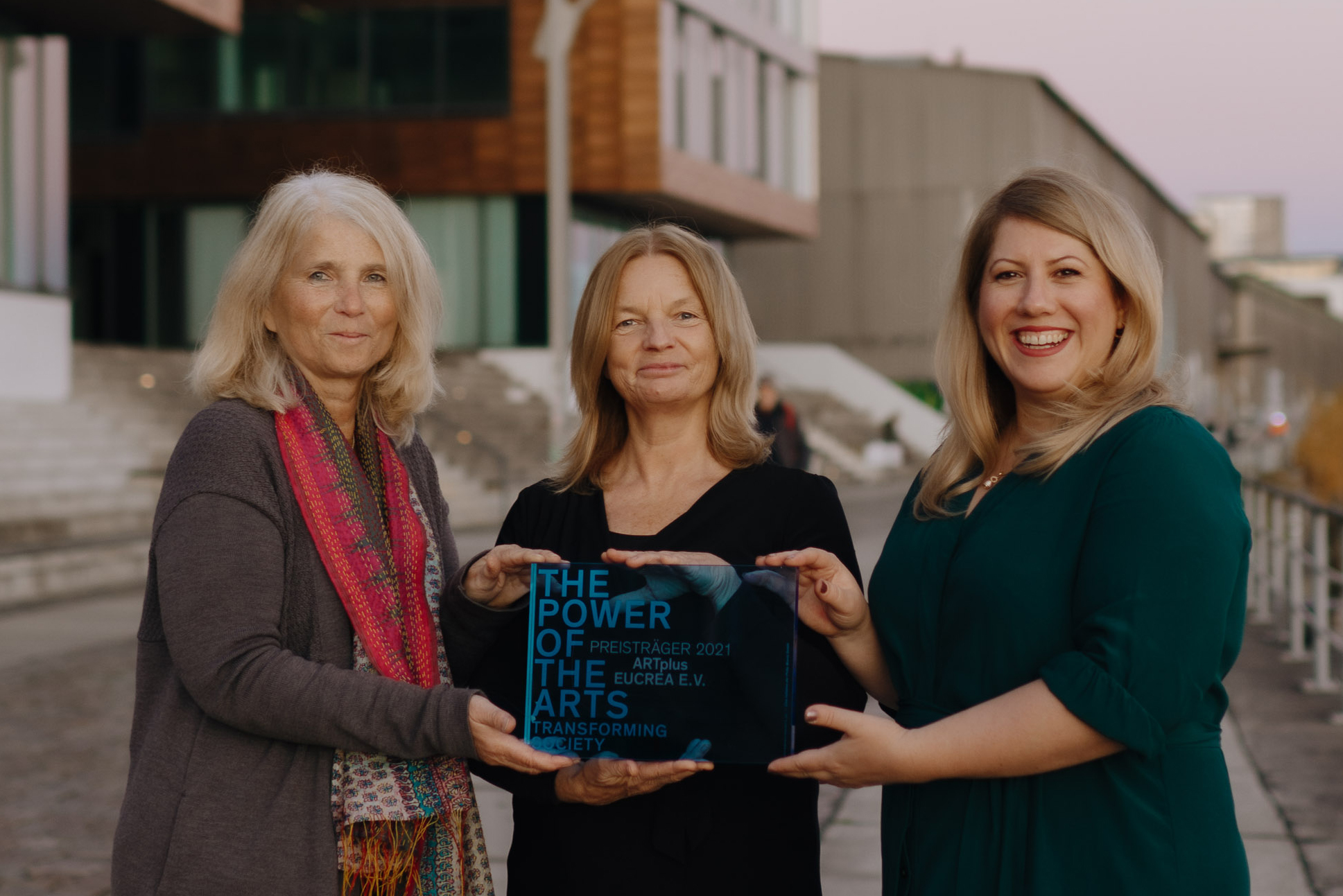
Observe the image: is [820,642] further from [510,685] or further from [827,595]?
[510,685]

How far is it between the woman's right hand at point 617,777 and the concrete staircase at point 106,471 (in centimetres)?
504

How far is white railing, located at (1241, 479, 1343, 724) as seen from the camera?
26.6ft

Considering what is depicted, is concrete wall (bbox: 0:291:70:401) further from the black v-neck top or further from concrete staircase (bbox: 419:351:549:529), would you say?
the black v-neck top

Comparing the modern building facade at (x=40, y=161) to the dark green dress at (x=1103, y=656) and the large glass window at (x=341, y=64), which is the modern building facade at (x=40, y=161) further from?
the dark green dress at (x=1103, y=656)

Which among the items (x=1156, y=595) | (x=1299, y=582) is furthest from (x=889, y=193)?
(x=1156, y=595)

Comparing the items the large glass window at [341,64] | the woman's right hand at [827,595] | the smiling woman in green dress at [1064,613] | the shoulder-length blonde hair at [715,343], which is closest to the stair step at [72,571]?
the shoulder-length blonde hair at [715,343]

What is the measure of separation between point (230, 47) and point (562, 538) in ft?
100

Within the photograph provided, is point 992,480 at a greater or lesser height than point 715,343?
lesser

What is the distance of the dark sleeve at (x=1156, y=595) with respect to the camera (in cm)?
208

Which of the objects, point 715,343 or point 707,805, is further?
point 715,343


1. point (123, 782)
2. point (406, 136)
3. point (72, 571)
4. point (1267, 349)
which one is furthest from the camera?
point (1267, 349)

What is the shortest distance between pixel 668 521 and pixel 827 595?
Result: 18.0 inches

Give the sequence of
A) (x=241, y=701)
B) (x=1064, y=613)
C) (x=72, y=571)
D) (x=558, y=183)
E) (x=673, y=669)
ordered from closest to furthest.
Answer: (x=1064, y=613), (x=241, y=701), (x=673, y=669), (x=72, y=571), (x=558, y=183)

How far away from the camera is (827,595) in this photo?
258 cm
